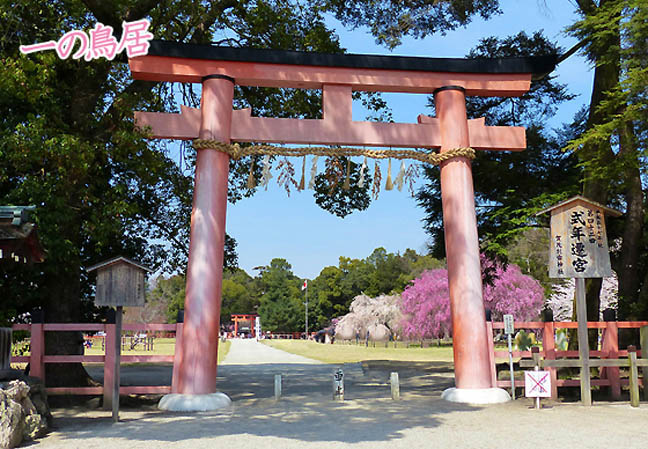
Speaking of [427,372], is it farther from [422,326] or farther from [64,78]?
[422,326]

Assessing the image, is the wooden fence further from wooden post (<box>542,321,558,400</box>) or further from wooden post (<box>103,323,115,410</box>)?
wooden post (<box>542,321,558,400</box>)

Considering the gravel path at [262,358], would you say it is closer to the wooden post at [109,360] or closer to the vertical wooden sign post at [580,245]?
the wooden post at [109,360]

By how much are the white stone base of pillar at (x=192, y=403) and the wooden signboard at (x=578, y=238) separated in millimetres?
5986

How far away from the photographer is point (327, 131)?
977 centimetres

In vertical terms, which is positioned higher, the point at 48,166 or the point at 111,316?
the point at 48,166

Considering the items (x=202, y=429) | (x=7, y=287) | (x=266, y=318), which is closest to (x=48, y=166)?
(x=7, y=287)

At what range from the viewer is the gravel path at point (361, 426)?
6.10m

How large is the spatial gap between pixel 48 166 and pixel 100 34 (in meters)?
2.45

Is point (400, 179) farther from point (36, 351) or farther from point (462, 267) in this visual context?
point (36, 351)

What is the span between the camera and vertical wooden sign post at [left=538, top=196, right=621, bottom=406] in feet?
29.4

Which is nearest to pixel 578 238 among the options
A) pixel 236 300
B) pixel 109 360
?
pixel 109 360

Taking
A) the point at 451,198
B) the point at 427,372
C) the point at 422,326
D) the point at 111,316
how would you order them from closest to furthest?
1. the point at 111,316
2. the point at 451,198
3. the point at 427,372
4. the point at 422,326

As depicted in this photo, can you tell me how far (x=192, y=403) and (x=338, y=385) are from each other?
8.32ft

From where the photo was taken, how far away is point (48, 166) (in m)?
8.83
